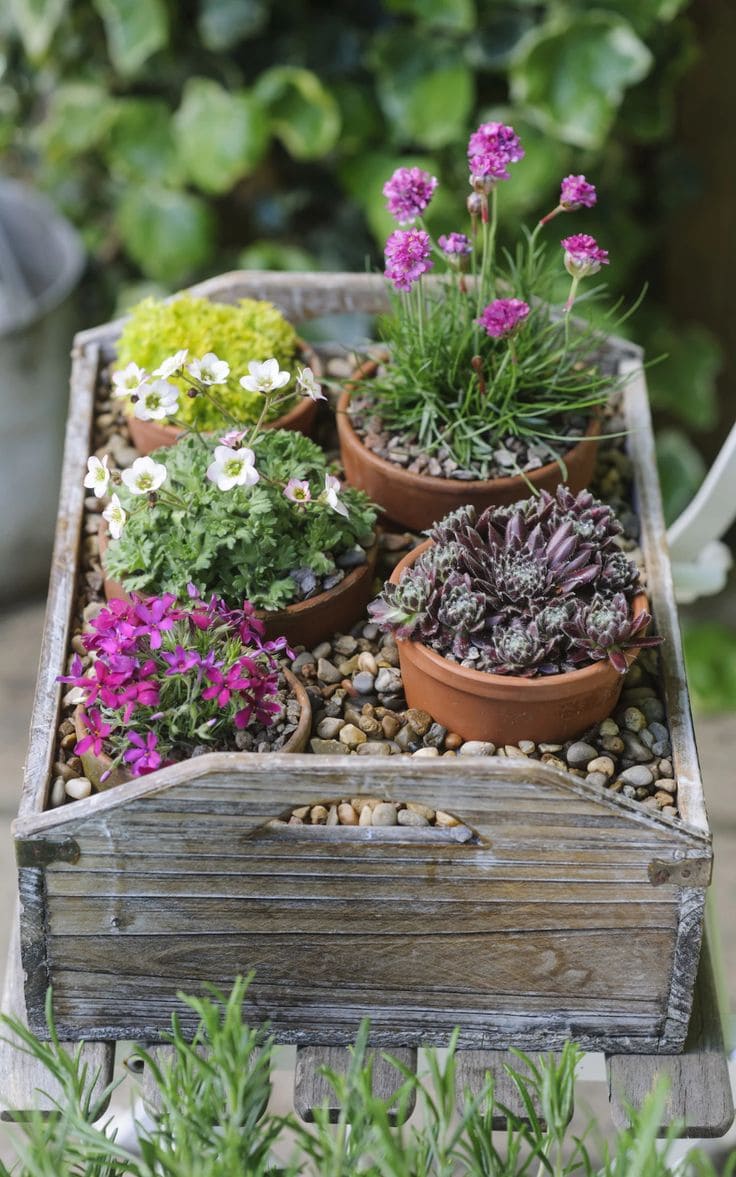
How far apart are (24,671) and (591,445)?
173 cm

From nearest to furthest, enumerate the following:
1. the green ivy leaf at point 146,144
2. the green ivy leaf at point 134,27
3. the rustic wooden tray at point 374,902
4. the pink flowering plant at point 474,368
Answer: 1. the rustic wooden tray at point 374,902
2. the pink flowering plant at point 474,368
3. the green ivy leaf at point 134,27
4. the green ivy leaf at point 146,144

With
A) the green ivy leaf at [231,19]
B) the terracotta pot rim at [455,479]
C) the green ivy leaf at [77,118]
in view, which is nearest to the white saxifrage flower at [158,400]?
the terracotta pot rim at [455,479]

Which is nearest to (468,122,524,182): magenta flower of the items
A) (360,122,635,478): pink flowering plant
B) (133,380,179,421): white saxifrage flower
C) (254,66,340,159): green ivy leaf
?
(360,122,635,478): pink flowering plant

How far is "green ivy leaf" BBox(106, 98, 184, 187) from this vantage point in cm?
259

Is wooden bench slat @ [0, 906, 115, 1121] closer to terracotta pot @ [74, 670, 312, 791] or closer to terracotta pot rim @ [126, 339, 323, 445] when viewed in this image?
terracotta pot @ [74, 670, 312, 791]

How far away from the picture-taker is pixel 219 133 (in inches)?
97.6

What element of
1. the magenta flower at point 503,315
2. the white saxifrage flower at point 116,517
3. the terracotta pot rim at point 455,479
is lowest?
the terracotta pot rim at point 455,479

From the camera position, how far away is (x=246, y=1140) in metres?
0.91

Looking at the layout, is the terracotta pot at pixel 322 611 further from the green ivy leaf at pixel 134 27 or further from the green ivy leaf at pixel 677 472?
the green ivy leaf at pixel 677 472

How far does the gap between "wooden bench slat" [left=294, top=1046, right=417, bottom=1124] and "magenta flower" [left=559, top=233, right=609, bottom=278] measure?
0.73 m

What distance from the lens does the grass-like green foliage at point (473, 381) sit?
1376mm

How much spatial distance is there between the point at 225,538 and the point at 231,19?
1.57m

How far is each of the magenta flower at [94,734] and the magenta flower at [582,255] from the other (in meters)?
0.60

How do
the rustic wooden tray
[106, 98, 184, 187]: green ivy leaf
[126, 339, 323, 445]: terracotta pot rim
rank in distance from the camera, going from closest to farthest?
the rustic wooden tray → [126, 339, 323, 445]: terracotta pot rim → [106, 98, 184, 187]: green ivy leaf
